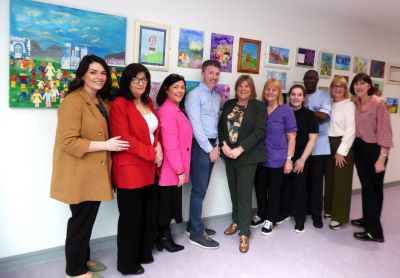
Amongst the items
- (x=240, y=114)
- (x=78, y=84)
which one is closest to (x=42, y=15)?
(x=78, y=84)

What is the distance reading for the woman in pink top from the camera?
110 inches

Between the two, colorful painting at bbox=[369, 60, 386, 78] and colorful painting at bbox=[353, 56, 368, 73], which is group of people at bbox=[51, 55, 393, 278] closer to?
colorful painting at bbox=[353, 56, 368, 73]

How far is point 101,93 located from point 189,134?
740 mm

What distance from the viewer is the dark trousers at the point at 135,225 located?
2064 mm

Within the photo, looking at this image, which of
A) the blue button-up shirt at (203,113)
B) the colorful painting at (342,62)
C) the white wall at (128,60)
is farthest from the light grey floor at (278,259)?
the colorful painting at (342,62)

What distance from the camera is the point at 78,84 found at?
188 centimetres

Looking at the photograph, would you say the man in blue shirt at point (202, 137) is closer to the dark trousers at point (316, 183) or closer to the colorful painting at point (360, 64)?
the dark trousers at point (316, 183)

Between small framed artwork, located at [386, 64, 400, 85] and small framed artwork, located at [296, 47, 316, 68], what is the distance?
5.14ft

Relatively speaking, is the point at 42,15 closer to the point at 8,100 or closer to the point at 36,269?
the point at 8,100

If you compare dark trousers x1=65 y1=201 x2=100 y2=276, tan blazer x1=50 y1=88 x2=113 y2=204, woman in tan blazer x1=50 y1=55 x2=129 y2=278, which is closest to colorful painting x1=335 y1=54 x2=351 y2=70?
woman in tan blazer x1=50 y1=55 x2=129 y2=278

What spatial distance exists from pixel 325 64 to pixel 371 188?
1592 millimetres

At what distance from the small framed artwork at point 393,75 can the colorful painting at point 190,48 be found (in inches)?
122

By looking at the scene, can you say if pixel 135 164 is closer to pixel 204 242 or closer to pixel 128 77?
pixel 128 77

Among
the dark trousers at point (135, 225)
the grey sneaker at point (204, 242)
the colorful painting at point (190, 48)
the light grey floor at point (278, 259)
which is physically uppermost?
the colorful painting at point (190, 48)
